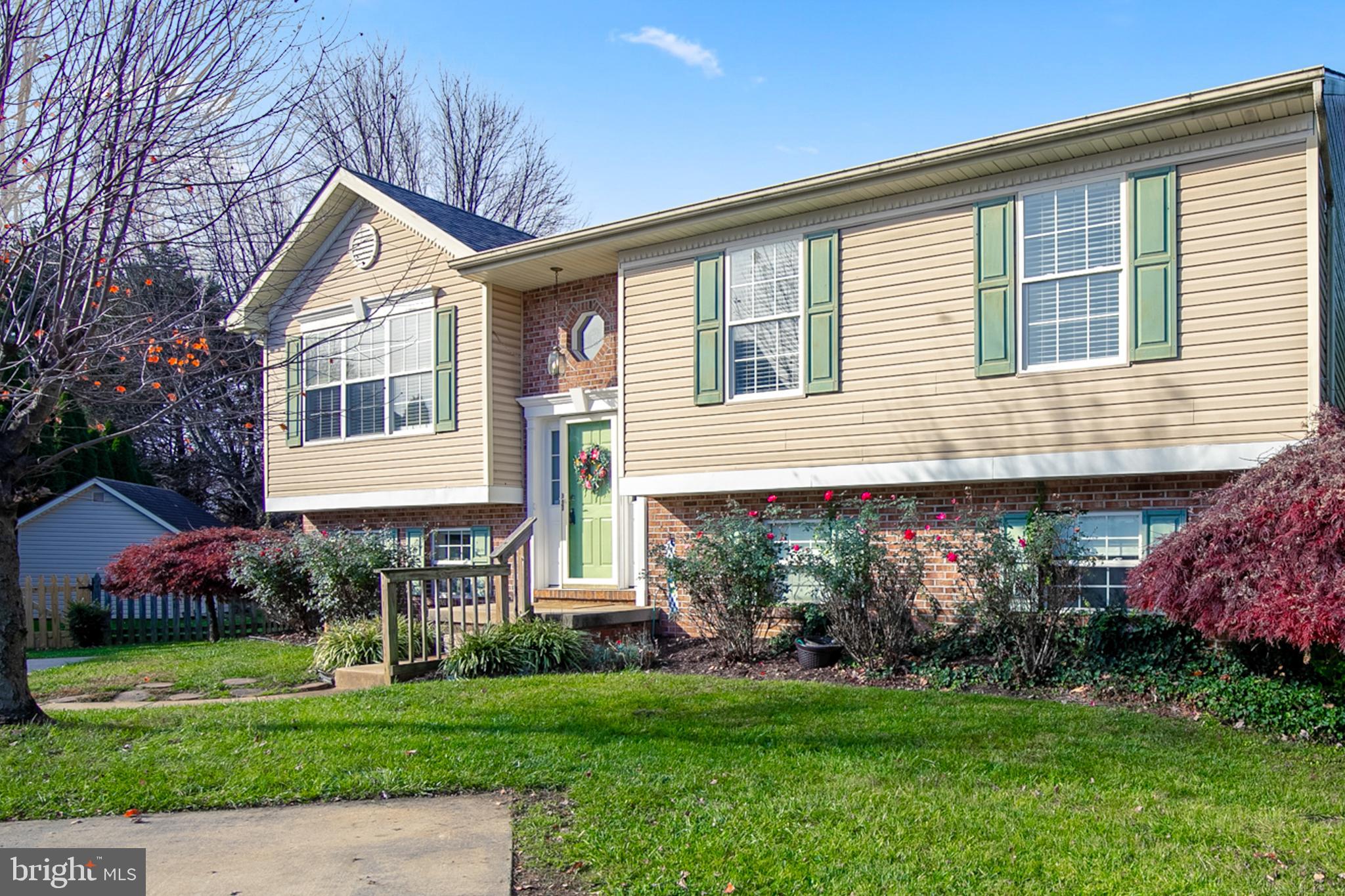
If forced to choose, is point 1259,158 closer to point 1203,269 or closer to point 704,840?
point 1203,269

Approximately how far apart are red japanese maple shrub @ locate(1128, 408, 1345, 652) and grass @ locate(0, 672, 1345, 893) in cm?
77

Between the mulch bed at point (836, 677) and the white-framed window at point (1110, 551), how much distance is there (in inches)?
47.6

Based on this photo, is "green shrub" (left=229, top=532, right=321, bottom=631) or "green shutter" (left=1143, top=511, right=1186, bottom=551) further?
"green shrub" (left=229, top=532, right=321, bottom=631)

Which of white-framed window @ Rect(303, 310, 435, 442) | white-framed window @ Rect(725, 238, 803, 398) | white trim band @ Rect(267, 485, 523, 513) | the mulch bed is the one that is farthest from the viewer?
white-framed window @ Rect(303, 310, 435, 442)

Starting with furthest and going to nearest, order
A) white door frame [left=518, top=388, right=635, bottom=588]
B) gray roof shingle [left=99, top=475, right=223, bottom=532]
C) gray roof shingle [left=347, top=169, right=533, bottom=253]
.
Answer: gray roof shingle [left=99, top=475, right=223, bottom=532] → gray roof shingle [left=347, top=169, right=533, bottom=253] → white door frame [left=518, top=388, right=635, bottom=588]

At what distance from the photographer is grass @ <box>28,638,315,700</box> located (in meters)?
9.78

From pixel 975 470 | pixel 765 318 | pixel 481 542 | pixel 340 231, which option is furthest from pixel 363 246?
pixel 975 470

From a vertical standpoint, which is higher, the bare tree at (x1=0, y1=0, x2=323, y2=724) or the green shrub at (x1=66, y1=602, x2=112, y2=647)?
the bare tree at (x1=0, y1=0, x2=323, y2=724)

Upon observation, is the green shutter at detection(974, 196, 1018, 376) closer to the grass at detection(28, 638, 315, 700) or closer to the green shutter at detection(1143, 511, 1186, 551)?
the green shutter at detection(1143, 511, 1186, 551)

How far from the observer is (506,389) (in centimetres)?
1366

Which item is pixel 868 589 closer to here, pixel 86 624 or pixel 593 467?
pixel 593 467

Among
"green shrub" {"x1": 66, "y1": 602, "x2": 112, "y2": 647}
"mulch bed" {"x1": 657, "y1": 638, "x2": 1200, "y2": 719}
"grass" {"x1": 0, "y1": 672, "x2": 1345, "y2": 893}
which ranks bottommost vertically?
"green shrub" {"x1": 66, "y1": 602, "x2": 112, "y2": 647}

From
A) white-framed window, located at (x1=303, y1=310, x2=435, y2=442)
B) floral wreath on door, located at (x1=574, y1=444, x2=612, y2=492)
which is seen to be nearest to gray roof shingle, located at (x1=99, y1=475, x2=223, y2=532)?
white-framed window, located at (x1=303, y1=310, x2=435, y2=442)

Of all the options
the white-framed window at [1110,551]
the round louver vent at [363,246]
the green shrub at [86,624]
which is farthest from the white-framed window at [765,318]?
the green shrub at [86,624]
